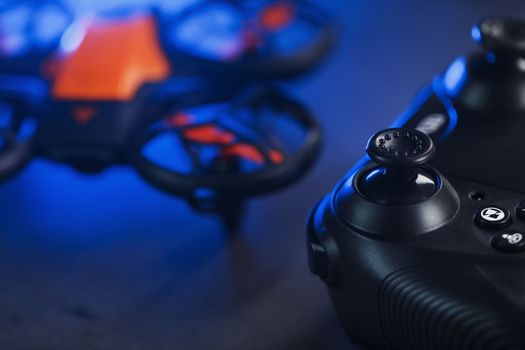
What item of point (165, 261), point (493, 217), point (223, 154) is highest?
point (493, 217)

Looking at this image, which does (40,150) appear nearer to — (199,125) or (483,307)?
(199,125)

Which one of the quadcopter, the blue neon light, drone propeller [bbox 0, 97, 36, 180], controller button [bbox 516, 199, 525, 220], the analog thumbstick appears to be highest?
the analog thumbstick

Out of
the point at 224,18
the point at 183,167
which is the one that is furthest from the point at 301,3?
the point at 183,167

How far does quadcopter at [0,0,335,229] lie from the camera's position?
25.2 inches

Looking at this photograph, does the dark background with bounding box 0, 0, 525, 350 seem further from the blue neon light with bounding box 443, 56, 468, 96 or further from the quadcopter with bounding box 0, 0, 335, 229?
the blue neon light with bounding box 443, 56, 468, 96

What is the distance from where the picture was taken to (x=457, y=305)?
1.41ft

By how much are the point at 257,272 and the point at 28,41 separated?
1.31ft

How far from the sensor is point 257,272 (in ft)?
2.18

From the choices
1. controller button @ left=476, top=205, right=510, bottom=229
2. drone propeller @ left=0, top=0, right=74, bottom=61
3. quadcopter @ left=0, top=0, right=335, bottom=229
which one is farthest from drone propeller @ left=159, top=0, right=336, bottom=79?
controller button @ left=476, top=205, right=510, bottom=229

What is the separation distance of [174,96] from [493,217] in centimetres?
39

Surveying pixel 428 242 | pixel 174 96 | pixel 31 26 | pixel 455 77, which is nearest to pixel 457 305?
pixel 428 242

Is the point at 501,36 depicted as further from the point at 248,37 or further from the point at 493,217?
the point at 248,37

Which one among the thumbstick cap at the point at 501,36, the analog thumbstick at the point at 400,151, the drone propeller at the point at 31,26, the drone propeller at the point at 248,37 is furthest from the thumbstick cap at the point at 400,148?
the drone propeller at the point at 31,26

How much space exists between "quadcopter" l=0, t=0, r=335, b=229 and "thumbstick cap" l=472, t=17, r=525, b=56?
0.18 m
